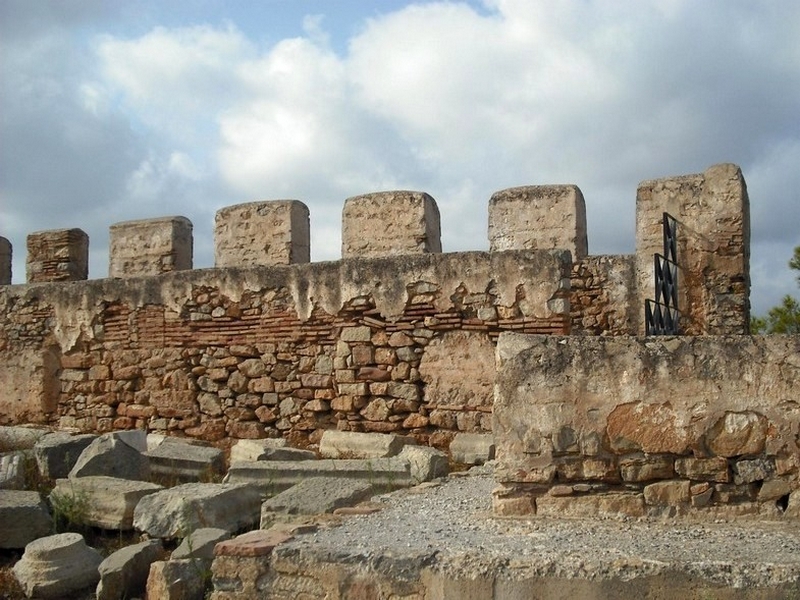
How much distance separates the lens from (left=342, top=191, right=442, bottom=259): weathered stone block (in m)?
9.61

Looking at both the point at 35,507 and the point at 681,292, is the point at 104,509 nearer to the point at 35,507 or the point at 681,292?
the point at 35,507

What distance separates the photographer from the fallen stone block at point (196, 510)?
5.83 metres

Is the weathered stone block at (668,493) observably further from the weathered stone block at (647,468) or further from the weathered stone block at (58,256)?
the weathered stone block at (58,256)

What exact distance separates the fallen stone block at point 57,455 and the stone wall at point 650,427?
4.39m

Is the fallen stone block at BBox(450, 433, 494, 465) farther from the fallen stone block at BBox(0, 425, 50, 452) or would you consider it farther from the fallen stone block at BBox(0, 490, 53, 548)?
the fallen stone block at BBox(0, 425, 50, 452)

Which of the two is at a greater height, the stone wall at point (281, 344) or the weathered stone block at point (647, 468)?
the stone wall at point (281, 344)

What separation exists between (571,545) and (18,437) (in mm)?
6863

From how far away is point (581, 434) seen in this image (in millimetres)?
4621

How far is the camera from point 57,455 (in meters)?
7.59

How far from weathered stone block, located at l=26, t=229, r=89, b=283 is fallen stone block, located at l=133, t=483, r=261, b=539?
18.7 ft

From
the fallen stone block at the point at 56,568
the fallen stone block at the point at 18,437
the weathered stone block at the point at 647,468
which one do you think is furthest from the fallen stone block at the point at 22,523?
the weathered stone block at the point at 647,468

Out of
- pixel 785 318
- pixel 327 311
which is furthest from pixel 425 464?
pixel 785 318

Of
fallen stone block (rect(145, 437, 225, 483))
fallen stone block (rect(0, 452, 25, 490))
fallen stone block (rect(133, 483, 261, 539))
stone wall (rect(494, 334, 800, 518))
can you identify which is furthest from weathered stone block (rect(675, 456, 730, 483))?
fallen stone block (rect(0, 452, 25, 490))

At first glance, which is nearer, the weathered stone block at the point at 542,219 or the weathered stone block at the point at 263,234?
the weathered stone block at the point at 542,219
